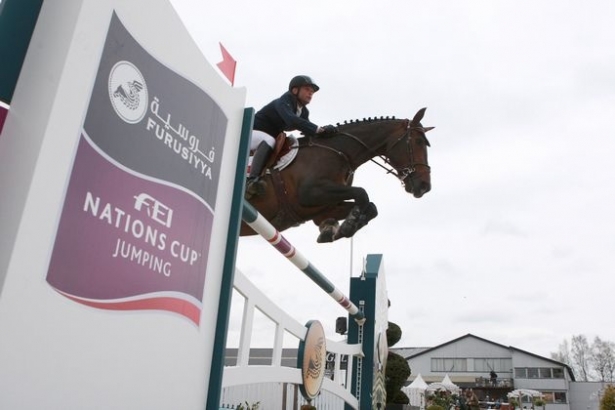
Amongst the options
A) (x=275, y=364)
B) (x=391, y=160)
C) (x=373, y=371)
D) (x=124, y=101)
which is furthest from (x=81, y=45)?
(x=373, y=371)

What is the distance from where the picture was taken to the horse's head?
2.98 meters

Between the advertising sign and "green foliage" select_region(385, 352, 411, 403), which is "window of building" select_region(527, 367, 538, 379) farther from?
the advertising sign

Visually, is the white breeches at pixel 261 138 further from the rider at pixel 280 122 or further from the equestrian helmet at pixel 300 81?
the equestrian helmet at pixel 300 81

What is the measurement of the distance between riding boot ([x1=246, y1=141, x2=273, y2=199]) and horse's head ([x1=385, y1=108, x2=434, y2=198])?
0.75m

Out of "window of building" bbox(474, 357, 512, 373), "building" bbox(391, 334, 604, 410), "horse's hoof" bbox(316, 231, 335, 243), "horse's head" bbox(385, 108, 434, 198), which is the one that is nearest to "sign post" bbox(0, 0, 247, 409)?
"horse's hoof" bbox(316, 231, 335, 243)

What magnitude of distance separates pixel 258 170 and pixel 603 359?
1874 inches

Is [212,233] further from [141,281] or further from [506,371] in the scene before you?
[506,371]

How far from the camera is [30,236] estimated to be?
0.73 metres

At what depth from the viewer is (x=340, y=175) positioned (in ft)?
9.62

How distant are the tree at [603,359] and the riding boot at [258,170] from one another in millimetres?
45646

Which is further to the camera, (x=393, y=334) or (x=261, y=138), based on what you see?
(x=393, y=334)

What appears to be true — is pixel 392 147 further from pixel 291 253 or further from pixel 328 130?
pixel 291 253

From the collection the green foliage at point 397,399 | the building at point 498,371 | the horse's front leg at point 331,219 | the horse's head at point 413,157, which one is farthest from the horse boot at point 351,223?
the building at point 498,371

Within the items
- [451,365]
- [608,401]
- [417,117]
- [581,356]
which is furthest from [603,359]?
[417,117]
